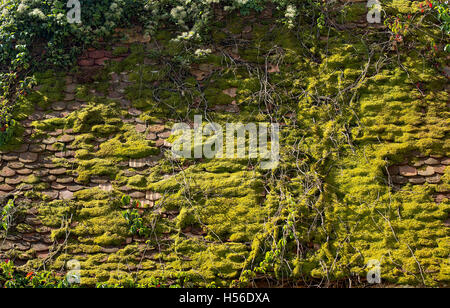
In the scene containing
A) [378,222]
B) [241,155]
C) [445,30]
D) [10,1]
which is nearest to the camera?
[378,222]

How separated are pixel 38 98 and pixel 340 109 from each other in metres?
3.33

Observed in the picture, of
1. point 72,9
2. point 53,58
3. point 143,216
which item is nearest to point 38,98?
point 53,58

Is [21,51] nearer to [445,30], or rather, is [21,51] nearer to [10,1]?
[10,1]

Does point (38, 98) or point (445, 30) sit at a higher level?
point (445, 30)

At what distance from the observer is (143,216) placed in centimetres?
397

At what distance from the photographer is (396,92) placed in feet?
Result: 14.4

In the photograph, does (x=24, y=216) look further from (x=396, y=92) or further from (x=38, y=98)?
(x=396, y=92)

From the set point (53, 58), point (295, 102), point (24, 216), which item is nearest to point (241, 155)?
point (295, 102)

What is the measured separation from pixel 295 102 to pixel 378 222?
1.50 metres

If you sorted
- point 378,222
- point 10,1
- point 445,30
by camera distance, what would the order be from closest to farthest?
point 378,222 < point 445,30 < point 10,1

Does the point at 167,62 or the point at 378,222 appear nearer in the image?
the point at 378,222

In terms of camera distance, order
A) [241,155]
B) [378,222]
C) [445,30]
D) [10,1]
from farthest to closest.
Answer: [10,1], [445,30], [241,155], [378,222]

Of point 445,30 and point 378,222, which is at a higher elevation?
point 445,30

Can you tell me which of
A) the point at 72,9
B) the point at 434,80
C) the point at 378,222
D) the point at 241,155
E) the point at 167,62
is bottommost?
the point at 378,222
